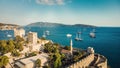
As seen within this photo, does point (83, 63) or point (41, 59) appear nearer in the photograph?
point (41, 59)

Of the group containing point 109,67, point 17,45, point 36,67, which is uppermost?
point 17,45

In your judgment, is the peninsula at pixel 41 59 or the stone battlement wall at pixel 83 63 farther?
the peninsula at pixel 41 59

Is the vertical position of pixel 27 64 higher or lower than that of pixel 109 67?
higher

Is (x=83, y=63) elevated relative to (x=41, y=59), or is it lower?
lower

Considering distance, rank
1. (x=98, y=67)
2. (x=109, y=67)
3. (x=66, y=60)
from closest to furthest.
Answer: (x=98, y=67) → (x=66, y=60) → (x=109, y=67)

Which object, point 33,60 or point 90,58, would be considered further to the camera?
point 90,58

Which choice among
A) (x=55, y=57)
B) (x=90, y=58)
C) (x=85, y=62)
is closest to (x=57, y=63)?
(x=55, y=57)

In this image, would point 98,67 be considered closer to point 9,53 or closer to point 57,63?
point 57,63

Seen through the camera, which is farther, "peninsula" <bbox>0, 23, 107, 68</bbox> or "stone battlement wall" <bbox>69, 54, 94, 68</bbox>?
"peninsula" <bbox>0, 23, 107, 68</bbox>

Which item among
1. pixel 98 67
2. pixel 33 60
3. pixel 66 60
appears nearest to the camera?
pixel 98 67

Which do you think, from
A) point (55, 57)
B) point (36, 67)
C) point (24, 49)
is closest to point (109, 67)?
point (55, 57)
